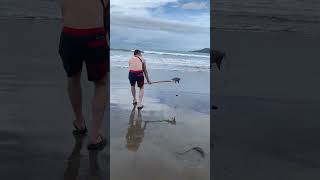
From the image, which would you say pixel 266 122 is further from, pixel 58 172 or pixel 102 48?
pixel 58 172

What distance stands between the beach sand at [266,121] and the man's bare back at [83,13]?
1520mm

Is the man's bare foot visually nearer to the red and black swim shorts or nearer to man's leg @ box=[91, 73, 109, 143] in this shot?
man's leg @ box=[91, 73, 109, 143]

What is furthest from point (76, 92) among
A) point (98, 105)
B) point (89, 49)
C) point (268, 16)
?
point (268, 16)

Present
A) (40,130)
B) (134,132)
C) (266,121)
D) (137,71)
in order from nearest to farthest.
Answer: (40,130) → (134,132) → (266,121) → (137,71)

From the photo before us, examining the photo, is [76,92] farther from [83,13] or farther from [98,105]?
[83,13]

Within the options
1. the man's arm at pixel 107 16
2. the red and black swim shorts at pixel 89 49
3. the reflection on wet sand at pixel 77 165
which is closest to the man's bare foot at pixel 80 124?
the reflection on wet sand at pixel 77 165

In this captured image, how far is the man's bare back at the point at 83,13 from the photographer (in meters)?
3.72

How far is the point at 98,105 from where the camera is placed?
13.1 feet

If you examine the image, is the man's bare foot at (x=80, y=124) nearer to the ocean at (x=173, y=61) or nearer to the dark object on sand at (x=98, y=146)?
the dark object on sand at (x=98, y=146)

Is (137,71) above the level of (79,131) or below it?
above

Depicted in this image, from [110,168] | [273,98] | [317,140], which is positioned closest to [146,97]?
[273,98]

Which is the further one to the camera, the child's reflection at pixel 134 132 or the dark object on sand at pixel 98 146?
the child's reflection at pixel 134 132

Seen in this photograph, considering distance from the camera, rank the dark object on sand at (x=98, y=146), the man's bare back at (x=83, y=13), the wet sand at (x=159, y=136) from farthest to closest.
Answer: the dark object on sand at (x=98, y=146) < the man's bare back at (x=83, y=13) < the wet sand at (x=159, y=136)

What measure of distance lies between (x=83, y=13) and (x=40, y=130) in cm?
135
